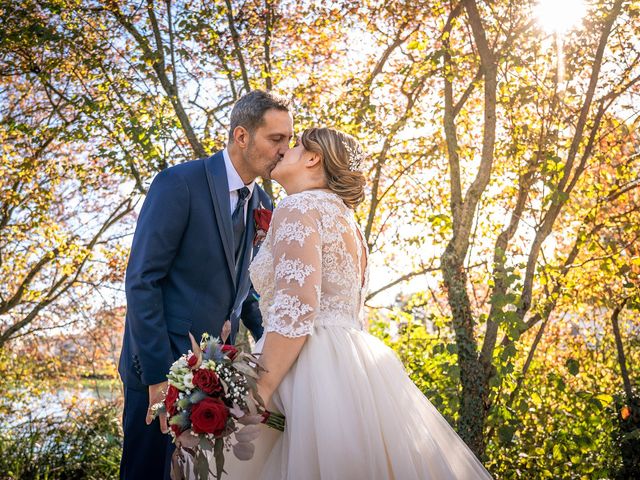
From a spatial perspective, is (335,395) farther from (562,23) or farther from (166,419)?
(562,23)

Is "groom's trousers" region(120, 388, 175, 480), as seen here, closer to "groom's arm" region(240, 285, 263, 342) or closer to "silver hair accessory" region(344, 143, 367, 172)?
"groom's arm" region(240, 285, 263, 342)

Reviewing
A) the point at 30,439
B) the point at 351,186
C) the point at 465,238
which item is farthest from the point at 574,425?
the point at 30,439

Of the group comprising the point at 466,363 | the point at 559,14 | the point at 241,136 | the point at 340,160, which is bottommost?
the point at 466,363

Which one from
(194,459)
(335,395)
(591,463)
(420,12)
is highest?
(420,12)

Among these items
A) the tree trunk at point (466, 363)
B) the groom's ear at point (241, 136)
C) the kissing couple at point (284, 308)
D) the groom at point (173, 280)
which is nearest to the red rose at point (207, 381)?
the kissing couple at point (284, 308)

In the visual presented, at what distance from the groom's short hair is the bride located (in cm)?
75

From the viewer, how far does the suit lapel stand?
9.91 ft

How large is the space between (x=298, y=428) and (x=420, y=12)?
184 inches

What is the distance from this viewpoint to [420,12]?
5969 mm

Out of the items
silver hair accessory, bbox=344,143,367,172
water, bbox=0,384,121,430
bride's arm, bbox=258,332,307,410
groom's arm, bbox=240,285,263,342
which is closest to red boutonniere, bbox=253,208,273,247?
groom's arm, bbox=240,285,263,342

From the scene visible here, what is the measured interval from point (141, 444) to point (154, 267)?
30.3 inches

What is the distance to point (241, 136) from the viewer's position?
328 centimetres

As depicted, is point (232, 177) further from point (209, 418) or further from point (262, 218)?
point (209, 418)

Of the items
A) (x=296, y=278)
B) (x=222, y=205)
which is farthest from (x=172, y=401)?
(x=222, y=205)
